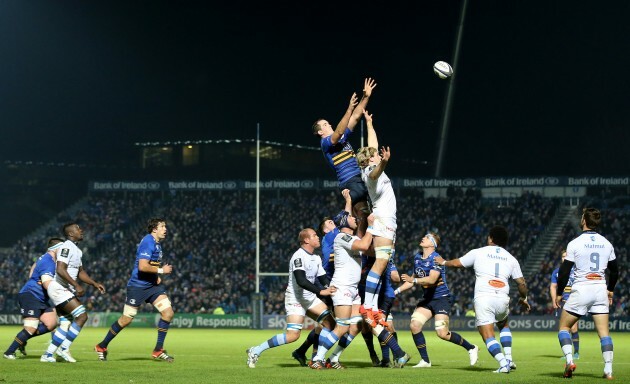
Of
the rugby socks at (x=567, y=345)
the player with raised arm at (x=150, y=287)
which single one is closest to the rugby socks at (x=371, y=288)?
the rugby socks at (x=567, y=345)

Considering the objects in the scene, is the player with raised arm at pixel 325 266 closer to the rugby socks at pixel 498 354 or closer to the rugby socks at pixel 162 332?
the rugby socks at pixel 162 332

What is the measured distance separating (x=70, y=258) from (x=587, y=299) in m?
9.91

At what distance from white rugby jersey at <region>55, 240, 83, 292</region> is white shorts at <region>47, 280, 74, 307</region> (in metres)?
0.19

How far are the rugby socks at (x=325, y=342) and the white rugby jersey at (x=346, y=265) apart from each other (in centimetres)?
83

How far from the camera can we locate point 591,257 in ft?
48.9

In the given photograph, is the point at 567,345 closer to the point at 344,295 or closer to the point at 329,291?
the point at 344,295

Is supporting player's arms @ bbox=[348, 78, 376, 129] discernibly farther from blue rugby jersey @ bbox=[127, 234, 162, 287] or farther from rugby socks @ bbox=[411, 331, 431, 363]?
blue rugby jersey @ bbox=[127, 234, 162, 287]

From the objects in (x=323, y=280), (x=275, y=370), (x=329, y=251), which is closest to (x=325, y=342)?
(x=275, y=370)

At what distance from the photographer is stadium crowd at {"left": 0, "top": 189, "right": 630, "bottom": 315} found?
49.2 meters

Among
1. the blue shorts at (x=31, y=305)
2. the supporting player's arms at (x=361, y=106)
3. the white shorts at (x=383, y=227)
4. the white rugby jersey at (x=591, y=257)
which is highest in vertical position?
the supporting player's arms at (x=361, y=106)

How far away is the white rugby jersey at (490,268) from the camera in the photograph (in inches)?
630

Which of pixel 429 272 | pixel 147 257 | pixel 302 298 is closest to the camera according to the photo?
pixel 302 298

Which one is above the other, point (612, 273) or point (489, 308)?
point (612, 273)

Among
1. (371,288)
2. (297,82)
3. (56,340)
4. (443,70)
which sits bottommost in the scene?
(56,340)
